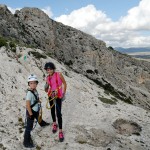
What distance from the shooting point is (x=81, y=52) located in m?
52.1

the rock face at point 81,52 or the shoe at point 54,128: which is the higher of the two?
the rock face at point 81,52

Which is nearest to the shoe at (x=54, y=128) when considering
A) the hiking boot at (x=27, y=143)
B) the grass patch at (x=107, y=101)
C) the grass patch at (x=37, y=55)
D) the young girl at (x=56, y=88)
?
the young girl at (x=56, y=88)

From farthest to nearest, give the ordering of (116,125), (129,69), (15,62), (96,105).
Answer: (129,69) → (15,62) → (96,105) → (116,125)

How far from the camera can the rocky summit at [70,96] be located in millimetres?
17391

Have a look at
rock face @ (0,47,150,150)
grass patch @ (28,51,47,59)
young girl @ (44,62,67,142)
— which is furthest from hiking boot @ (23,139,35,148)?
grass patch @ (28,51,47,59)

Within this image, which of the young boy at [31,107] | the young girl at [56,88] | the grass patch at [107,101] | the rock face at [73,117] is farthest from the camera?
the grass patch at [107,101]

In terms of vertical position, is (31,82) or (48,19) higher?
(48,19)

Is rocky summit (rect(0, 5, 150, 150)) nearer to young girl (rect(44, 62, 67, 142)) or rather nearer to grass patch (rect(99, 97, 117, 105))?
grass patch (rect(99, 97, 117, 105))

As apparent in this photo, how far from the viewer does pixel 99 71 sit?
4928 centimetres

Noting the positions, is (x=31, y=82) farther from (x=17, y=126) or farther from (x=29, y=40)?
(x=29, y=40)

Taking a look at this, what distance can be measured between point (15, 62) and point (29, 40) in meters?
18.6

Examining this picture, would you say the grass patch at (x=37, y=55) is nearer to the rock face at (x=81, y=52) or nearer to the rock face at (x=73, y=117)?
the rock face at (x=73, y=117)

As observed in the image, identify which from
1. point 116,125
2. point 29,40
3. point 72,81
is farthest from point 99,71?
point 116,125

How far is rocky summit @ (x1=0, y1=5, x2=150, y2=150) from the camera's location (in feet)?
57.1
